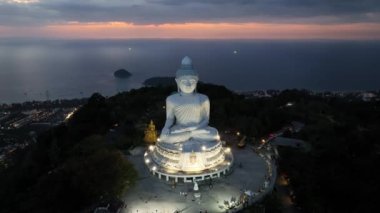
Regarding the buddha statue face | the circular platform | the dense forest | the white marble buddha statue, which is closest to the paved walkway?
the circular platform

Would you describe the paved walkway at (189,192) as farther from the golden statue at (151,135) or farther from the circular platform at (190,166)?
the golden statue at (151,135)

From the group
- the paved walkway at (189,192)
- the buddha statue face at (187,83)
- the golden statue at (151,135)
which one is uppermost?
the buddha statue face at (187,83)

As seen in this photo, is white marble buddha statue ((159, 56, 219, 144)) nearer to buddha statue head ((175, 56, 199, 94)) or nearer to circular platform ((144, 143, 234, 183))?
buddha statue head ((175, 56, 199, 94))

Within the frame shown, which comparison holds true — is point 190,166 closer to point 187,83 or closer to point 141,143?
point 187,83

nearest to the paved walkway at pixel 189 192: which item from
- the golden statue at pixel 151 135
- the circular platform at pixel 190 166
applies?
the circular platform at pixel 190 166

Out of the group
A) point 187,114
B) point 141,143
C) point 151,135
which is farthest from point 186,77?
point 141,143

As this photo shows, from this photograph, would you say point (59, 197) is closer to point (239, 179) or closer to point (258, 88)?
point (239, 179)
